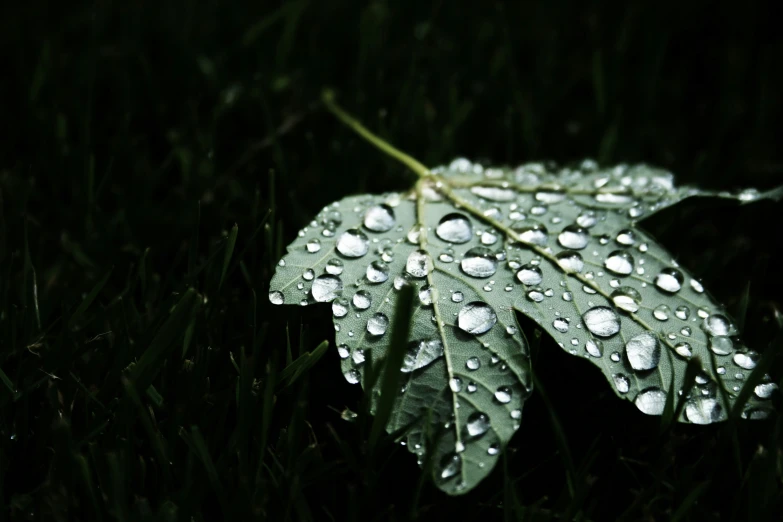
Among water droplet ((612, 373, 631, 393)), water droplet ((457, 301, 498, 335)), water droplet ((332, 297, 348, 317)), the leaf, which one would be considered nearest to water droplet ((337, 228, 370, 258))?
the leaf

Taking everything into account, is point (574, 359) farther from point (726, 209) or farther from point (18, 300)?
point (18, 300)

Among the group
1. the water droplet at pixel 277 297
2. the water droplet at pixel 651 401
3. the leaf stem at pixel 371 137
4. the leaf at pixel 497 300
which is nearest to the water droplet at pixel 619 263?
the leaf at pixel 497 300

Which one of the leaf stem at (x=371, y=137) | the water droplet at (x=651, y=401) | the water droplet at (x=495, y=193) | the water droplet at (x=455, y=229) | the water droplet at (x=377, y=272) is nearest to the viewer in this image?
the water droplet at (x=651, y=401)

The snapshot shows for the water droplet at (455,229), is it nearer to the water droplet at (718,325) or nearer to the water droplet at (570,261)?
the water droplet at (570,261)

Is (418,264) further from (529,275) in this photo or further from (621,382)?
(621,382)

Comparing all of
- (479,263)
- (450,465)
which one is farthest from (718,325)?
(450,465)

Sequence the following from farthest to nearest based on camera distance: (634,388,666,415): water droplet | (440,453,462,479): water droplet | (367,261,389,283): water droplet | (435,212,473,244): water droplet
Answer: (435,212,473,244): water droplet
(367,261,389,283): water droplet
(634,388,666,415): water droplet
(440,453,462,479): water droplet

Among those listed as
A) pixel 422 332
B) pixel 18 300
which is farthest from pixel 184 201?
pixel 422 332

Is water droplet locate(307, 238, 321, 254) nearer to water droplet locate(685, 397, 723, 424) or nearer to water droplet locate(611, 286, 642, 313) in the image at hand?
water droplet locate(611, 286, 642, 313)
